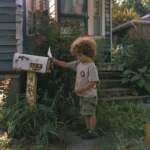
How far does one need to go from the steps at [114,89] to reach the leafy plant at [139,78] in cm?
19

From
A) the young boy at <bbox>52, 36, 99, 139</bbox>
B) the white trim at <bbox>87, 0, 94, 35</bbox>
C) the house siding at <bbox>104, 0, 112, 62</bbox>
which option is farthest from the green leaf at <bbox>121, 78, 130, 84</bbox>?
the young boy at <bbox>52, 36, 99, 139</bbox>

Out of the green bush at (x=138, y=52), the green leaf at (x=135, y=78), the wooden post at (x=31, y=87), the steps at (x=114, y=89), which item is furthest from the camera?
the green bush at (x=138, y=52)

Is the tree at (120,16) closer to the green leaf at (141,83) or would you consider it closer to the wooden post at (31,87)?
the green leaf at (141,83)

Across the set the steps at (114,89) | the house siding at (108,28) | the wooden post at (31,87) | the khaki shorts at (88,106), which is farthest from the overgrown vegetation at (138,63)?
the wooden post at (31,87)

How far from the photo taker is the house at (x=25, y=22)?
210 inches

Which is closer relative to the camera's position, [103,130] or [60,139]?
[60,139]

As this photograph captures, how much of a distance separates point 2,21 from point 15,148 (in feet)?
8.17

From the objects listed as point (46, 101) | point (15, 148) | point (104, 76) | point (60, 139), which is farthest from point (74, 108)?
point (104, 76)

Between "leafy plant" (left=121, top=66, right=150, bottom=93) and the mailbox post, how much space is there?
3.27 m

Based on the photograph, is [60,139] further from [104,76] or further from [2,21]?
[104,76]

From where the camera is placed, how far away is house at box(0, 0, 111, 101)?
534cm

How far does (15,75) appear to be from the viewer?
5344mm

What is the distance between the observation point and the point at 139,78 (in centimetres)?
723

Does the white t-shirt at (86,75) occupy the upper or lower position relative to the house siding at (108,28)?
lower
